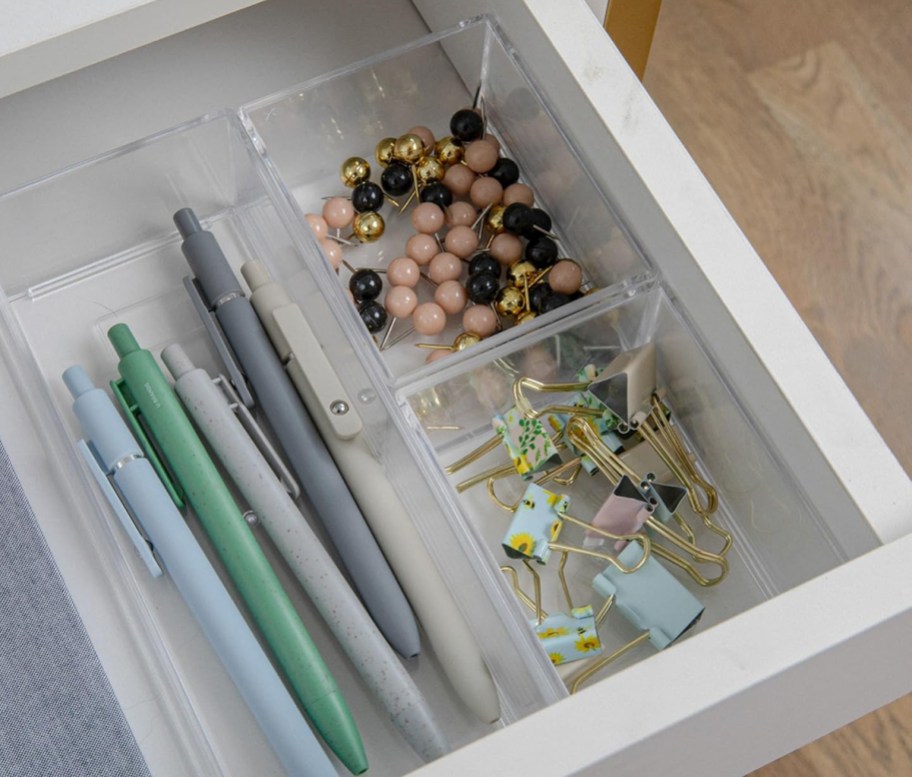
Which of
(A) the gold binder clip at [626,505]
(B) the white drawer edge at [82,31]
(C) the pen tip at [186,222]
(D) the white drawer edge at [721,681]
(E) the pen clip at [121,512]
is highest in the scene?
(B) the white drawer edge at [82,31]

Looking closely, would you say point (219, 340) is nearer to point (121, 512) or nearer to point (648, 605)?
point (121, 512)

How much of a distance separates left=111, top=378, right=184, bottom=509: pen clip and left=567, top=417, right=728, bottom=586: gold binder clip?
0.18 m

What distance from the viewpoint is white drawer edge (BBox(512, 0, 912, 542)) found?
45cm

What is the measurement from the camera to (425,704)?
0.51m

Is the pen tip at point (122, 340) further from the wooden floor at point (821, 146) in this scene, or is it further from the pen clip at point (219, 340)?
the wooden floor at point (821, 146)

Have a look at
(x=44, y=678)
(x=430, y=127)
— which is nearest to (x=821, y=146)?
(x=430, y=127)

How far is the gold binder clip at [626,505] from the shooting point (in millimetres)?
551

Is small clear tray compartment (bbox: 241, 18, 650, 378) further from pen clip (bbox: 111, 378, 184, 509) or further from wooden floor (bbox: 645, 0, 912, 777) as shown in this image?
wooden floor (bbox: 645, 0, 912, 777)

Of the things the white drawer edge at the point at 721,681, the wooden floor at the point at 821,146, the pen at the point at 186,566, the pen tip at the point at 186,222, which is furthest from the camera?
the wooden floor at the point at 821,146

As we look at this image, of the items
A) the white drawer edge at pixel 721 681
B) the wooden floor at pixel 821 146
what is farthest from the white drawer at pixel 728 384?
the wooden floor at pixel 821 146

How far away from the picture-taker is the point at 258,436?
56cm

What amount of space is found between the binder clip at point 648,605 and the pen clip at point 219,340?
0.60ft

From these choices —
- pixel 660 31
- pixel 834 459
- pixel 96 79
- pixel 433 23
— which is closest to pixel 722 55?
pixel 660 31

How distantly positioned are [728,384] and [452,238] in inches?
7.5
